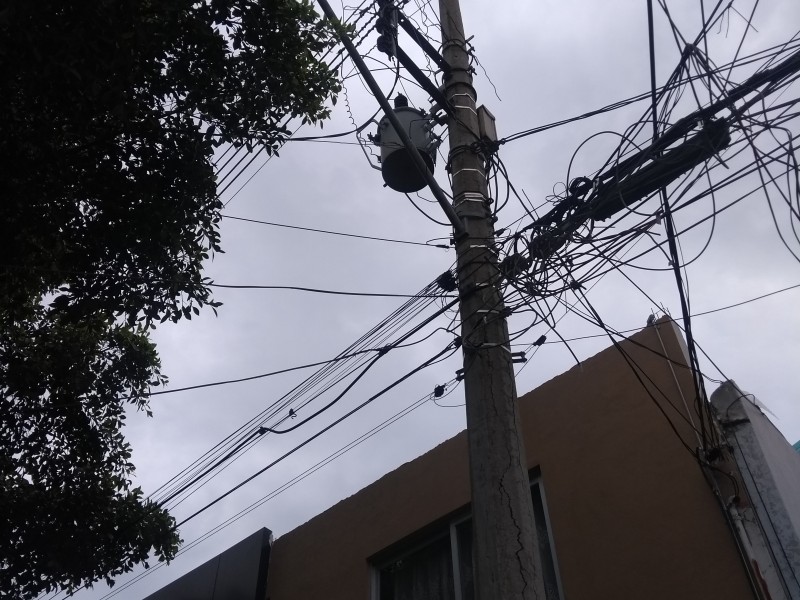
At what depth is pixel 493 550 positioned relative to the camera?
149 inches

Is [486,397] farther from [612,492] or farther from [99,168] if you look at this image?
[99,168]

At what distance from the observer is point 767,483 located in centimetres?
529

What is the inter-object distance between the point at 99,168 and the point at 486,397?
3.46 meters

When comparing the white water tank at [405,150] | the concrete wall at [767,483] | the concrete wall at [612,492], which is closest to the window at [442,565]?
the concrete wall at [612,492]

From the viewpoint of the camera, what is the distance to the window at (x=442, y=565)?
21.5ft

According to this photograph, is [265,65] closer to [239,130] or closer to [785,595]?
[239,130]

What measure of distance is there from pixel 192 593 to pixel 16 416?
345cm

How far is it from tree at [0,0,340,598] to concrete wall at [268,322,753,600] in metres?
2.89

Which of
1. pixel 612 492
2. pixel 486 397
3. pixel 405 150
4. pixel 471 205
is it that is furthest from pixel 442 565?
pixel 405 150

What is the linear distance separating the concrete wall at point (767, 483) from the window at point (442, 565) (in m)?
1.64

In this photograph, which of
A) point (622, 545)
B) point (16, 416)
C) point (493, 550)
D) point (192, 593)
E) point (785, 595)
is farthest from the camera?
point (192, 593)

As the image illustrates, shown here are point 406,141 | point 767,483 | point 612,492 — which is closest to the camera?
point 767,483

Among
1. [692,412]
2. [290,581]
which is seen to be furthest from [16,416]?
[692,412]

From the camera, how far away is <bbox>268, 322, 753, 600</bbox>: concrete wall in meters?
5.48
